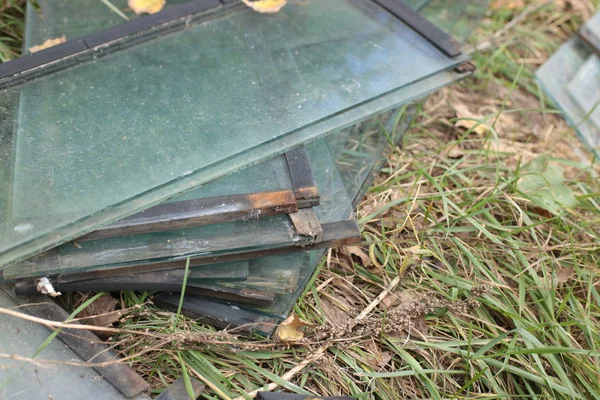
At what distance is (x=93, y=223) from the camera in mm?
1708

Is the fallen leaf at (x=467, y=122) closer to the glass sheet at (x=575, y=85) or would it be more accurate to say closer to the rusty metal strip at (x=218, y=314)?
the glass sheet at (x=575, y=85)

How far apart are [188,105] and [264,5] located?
653mm

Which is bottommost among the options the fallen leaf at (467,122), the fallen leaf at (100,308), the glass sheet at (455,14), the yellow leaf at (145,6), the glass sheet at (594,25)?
the fallen leaf at (100,308)

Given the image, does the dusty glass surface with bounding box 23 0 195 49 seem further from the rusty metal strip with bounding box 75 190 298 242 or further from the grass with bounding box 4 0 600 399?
the grass with bounding box 4 0 600 399

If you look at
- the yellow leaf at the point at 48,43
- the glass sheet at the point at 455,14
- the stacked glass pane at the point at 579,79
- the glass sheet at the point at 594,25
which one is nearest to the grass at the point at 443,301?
the stacked glass pane at the point at 579,79

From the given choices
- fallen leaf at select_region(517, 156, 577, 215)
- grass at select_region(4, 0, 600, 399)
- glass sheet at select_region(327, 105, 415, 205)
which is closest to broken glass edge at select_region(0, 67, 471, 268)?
glass sheet at select_region(327, 105, 415, 205)

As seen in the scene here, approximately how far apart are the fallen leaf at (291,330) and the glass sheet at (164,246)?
0.24 meters

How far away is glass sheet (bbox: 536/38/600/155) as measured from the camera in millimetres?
2904

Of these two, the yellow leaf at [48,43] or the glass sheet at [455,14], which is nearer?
the yellow leaf at [48,43]

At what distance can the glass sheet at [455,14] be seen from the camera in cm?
295

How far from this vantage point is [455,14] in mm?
3020

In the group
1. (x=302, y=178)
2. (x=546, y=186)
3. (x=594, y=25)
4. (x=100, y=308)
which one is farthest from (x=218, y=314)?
(x=594, y=25)

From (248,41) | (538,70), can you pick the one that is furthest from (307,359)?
(538,70)

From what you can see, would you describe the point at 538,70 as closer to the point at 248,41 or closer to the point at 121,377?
the point at 248,41
